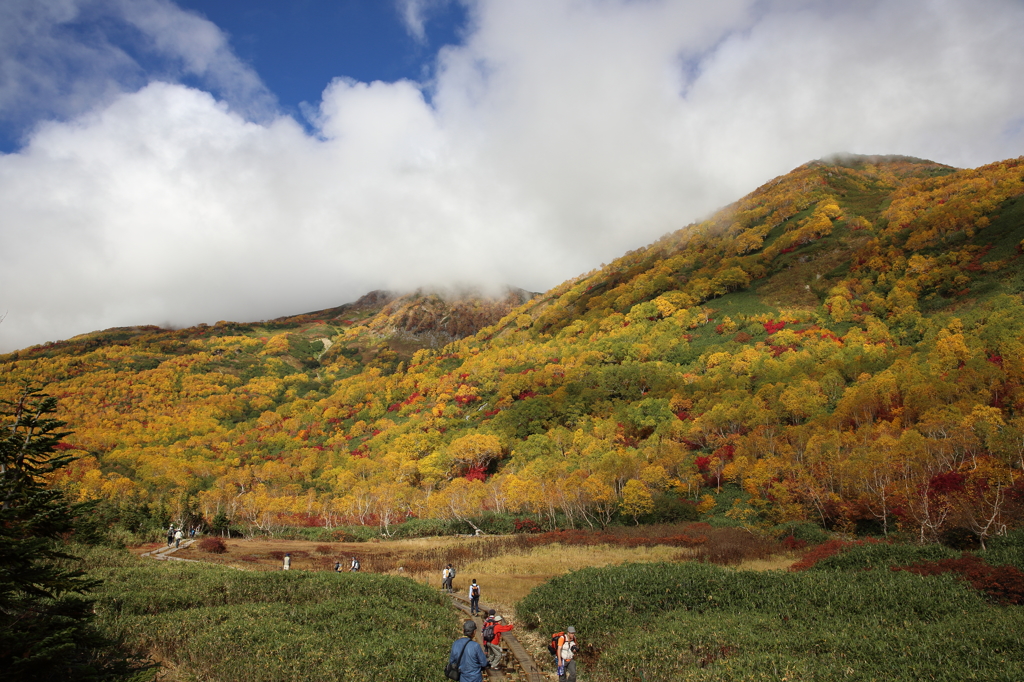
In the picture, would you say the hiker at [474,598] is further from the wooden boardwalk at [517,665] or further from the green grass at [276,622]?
the wooden boardwalk at [517,665]

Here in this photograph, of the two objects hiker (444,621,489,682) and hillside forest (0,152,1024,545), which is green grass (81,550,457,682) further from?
hillside forest (0,152,1024,545)

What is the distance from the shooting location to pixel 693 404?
7819 centimetres

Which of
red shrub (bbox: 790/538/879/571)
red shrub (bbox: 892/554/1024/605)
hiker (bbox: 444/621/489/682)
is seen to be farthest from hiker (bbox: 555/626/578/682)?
red shrub (bbox: 790/538/879/571)

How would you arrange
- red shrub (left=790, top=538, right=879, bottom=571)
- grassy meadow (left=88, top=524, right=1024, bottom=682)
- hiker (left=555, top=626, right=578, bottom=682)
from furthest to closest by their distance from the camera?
red shrub (left=790, top=538, right=879, bottom=571) → hiker (left=555, top=626, right=578, bottom=682) → grassy meadow (left=88, top=524, right=1024, bottom=682)

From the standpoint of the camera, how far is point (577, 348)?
445 ft

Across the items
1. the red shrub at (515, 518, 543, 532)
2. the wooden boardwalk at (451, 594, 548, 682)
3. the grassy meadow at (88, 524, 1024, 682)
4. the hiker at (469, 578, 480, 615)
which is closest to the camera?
the grassy meadow at (88, 524, 1024, 682)

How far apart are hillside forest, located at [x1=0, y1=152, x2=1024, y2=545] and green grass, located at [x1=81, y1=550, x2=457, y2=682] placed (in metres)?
5.97

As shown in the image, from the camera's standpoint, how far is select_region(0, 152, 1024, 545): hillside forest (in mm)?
43312

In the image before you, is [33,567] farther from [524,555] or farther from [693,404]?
[693,404]

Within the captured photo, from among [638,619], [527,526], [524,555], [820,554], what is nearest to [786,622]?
[638,619]

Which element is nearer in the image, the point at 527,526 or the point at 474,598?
the point at 474,598

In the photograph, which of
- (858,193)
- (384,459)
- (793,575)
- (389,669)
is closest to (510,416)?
(384,459)

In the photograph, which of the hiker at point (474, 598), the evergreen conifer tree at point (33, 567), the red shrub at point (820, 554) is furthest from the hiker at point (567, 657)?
the red shrub at point (820, 554)

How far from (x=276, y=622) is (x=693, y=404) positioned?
73.6 m
